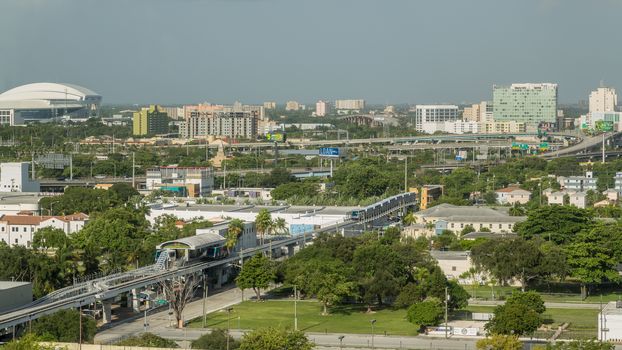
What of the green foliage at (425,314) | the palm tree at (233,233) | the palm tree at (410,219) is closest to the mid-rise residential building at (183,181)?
the palm tree at (410,219)

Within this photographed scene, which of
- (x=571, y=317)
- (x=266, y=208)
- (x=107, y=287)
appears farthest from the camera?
(x=266, y=208)

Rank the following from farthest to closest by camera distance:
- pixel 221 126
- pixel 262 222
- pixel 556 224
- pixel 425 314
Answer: pixel 221 126 < pixel 556 224 < pixel 262 222 < pixel 425 314

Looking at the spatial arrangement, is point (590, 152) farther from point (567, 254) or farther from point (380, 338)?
point (380, 338)

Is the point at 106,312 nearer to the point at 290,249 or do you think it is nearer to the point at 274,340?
the point at 274,340

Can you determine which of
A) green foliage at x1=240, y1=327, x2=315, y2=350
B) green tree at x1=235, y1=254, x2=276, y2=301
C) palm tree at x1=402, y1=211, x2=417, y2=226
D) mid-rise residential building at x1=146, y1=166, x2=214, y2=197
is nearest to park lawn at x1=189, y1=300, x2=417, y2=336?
green tree at x1=235, y1=254, x2=276, y2=301

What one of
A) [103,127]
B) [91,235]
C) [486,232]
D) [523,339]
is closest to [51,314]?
[523,339]

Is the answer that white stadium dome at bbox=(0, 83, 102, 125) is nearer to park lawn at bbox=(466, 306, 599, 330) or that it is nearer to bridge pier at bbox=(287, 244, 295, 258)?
bridge pier at bbox=(287, 244, 295, 258)

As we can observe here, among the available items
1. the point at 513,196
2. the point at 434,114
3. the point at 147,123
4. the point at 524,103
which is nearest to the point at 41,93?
the point at 147,123
